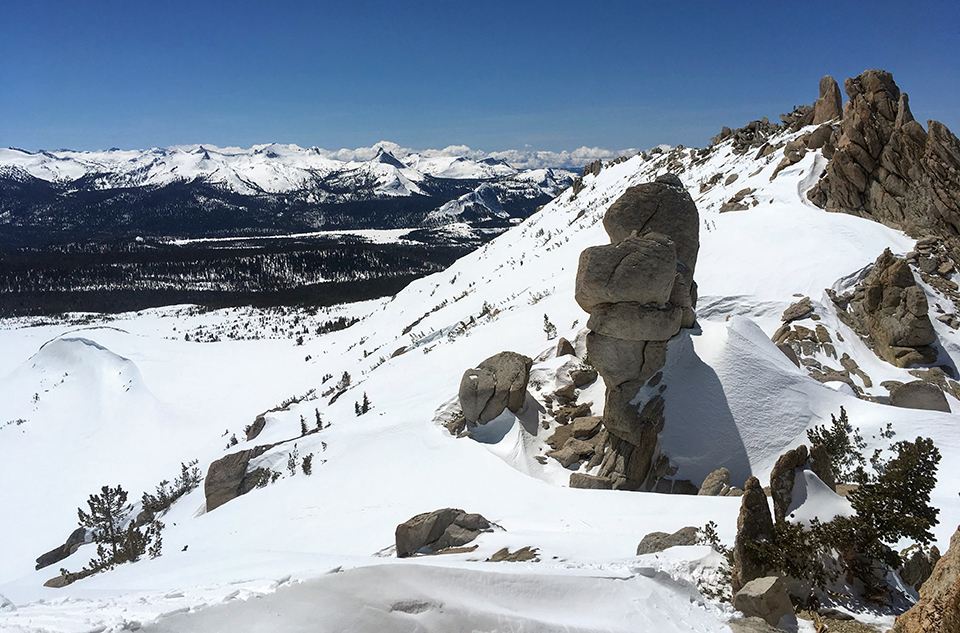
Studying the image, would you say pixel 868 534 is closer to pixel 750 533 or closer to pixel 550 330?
pixel 750 533

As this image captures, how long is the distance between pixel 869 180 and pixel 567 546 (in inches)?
761

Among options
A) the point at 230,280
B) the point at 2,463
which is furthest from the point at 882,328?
the point at 230,280

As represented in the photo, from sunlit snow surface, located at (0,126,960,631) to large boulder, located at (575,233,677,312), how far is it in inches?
73.3

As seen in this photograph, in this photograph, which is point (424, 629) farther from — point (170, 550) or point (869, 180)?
point (869, 180)

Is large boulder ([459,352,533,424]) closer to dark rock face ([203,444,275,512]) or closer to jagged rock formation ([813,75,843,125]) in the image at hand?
dark rock face ([203,444,275,512])

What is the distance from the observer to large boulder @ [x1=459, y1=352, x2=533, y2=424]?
11836mm

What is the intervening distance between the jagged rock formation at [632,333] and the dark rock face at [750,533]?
456 centimetres

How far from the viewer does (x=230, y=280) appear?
108 m

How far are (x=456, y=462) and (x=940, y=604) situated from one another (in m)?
8.42

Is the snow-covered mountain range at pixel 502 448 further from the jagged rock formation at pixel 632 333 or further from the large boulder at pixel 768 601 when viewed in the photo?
the jagged rock formation at pixel 632 333

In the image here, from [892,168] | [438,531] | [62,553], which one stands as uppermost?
[892,168]

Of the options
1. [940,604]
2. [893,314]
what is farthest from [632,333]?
[893,314]

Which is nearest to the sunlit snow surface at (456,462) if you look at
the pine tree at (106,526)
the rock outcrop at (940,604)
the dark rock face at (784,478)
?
the dark rock face at (784,478)

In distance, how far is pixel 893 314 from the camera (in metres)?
12.3
